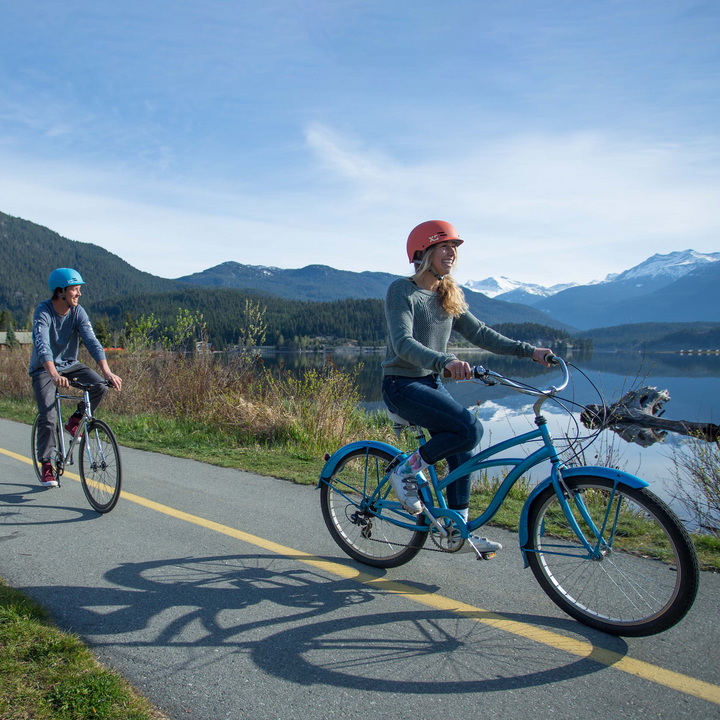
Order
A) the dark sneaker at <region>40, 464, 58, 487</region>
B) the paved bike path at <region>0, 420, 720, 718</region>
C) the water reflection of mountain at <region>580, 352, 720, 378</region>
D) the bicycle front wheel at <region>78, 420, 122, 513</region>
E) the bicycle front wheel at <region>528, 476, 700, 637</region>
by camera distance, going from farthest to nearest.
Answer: the water reflection of mountain at <region>580, 352, 720, 378</region>, the dark sneaker at <region>40, 464, 58, 487</region>, the bicycle front wheel at <region>78, 420, 122, 513</region>, the bicycle front wheel at <region>528, 476, 700, 637</region>, the paved bike path at <region>0, 420, 720, 718</region>

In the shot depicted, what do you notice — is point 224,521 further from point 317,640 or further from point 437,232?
point 437,232

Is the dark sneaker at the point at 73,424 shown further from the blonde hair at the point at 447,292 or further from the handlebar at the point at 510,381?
the handlebar at the point at 510,381

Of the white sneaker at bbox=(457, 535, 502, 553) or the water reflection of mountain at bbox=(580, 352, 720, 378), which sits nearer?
the white sneaker at bbox=(457, 535, 502, 553)

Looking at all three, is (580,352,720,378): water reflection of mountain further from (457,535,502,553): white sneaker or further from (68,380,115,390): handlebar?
(68,380,115,390): handlebar

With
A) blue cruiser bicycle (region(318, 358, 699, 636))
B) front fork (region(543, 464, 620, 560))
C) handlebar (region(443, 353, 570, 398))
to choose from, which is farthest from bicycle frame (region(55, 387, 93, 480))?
front fork (region(543, 464, 620, 560))

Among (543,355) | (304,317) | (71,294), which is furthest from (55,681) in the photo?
(304,317)

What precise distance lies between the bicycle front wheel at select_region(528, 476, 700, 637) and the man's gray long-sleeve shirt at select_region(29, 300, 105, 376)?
4293mm

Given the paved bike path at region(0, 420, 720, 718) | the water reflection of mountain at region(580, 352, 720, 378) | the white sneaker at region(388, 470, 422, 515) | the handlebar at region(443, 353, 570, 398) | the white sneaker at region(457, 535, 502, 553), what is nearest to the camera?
the paved bike path at region(0, 420, 720, 718)

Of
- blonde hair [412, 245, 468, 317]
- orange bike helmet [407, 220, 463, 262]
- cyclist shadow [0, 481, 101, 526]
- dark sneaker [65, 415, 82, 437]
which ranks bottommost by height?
cyclist shadow [0, 481, 101, 526]

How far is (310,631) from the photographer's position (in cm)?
284

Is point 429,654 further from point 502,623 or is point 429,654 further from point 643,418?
point 643,418

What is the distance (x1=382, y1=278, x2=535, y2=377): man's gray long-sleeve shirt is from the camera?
10.3 feet

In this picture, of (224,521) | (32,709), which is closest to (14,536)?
(224,521)

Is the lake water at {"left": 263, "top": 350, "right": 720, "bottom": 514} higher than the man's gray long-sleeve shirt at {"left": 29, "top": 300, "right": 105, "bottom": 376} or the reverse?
the reverse
